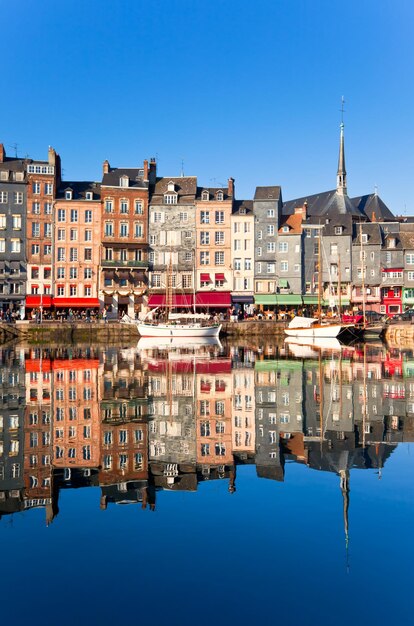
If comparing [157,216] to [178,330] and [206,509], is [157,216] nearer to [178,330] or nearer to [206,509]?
[178,330]

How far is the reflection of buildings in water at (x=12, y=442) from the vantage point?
32.8 ft

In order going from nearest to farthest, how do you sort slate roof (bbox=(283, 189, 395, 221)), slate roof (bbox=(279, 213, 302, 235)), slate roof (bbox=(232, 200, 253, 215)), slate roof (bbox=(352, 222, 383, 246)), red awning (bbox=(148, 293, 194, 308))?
1. red awning (bbox=(148, 293, 194, 308))
2. slate roof (bbox=(232, 200, 253, 215))
3. slate roof (bbox=(279, 213, 302, 235))
4. slate roof (bbox=(352, 222, 383, 246))
5. slate roof (bbox=(283, 189, 395, 221))

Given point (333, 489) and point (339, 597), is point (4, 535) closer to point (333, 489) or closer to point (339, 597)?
point (339, 597)

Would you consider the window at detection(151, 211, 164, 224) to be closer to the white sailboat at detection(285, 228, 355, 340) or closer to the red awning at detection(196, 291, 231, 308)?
the red awning at detection(196, 291, 231, 308)

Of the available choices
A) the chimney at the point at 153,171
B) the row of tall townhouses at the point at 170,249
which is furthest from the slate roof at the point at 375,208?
the chimney at the point at 153,171

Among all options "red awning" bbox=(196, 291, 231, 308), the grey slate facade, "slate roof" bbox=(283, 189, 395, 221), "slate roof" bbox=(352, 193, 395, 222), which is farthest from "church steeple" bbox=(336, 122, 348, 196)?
the grey slate facade

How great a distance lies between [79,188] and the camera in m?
70.8

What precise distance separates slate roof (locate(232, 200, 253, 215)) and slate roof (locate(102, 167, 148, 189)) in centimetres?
1108

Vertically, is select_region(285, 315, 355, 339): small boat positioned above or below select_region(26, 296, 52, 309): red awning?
below

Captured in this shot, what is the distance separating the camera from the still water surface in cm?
658

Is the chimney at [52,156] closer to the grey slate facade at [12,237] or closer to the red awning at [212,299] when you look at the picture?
the grey slate facade at [12,237]

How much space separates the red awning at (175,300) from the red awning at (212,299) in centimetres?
92

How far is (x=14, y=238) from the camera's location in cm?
6756

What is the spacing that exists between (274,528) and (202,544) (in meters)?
1.16
